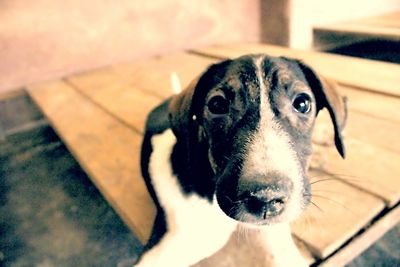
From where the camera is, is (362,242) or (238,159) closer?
(238,159)

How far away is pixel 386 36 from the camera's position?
374 centimetres

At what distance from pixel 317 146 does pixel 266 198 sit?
3.47 feet

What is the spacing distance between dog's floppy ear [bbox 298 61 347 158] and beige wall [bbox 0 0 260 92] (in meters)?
2.91

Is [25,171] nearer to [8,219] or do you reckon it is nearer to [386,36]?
[8,219]

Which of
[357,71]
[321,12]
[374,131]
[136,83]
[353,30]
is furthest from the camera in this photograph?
[321,12]

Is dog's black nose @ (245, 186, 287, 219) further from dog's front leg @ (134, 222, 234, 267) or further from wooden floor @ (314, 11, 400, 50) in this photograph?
wooden floor @ (314, 11, 400, 50)

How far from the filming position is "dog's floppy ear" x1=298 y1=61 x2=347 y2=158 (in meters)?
1.51

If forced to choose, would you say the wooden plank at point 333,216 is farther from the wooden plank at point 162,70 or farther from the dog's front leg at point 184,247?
the wooden plank at point 162,70

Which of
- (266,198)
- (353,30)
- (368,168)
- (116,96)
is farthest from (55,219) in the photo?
(353,30)

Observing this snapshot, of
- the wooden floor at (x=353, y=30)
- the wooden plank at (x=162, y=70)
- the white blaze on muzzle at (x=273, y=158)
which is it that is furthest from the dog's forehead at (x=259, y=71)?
the wooden floor at (x=353, y=30)

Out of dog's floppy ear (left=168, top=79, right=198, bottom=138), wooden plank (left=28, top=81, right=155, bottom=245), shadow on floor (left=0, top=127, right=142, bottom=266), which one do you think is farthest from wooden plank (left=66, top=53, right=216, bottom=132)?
dog's floppy ear (left=168, top=79, right=198, bottom=138)

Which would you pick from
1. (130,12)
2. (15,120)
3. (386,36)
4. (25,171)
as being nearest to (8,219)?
(25,171)

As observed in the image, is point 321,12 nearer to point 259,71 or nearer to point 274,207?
point 259,71

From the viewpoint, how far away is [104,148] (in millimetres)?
2449
